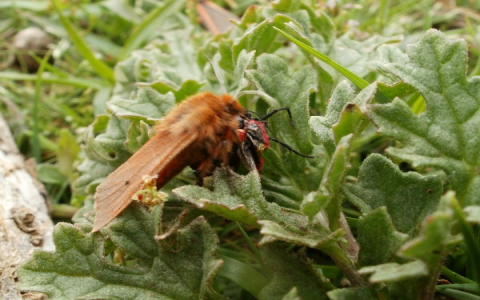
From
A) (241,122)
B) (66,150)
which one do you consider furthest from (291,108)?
(66,150)

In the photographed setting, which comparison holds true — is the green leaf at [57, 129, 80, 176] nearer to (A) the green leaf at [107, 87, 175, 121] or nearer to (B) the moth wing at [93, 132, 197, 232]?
(A) the green leaf at [107, 87, 175, 121]

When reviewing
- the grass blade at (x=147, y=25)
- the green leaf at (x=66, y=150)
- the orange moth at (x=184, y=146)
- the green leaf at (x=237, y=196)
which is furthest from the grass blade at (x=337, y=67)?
the grass blade at (x=147, y=25)

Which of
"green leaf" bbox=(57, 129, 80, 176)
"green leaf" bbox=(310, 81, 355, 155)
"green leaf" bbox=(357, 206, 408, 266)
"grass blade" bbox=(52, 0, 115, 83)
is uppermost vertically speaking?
"green leaf" bbox=(310, 81, 355, 155)

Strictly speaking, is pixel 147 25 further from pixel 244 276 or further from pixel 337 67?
pixel 244 276

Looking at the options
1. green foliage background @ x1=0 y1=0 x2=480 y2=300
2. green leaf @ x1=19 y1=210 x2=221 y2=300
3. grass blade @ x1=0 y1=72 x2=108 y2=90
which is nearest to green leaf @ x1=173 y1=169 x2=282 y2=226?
green foliage background @ x1=0 y1=0 x2=480 y2=300

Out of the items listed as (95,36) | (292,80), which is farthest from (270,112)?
(95,36)

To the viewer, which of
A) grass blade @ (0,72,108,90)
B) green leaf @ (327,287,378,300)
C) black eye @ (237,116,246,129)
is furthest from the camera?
grass blade @ (0,72,108,90)

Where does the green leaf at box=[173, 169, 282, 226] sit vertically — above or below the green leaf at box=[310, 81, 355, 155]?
below
